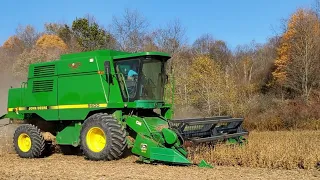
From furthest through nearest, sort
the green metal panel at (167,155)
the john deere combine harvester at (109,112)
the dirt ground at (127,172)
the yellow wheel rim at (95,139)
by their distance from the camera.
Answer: the yellow wheel rim at (95,139) < the john deere combine harvester at (109,112) < the green metal panel at (167,155) < the dirt ground at (127,172)

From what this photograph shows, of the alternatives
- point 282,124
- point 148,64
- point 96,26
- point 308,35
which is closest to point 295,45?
point 308,35

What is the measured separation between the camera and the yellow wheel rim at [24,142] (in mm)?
11625

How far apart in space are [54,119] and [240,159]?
5.34 m

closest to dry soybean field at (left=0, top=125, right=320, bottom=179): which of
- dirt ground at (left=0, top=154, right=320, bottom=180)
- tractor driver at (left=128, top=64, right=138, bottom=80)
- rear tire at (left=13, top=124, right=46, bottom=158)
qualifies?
dirt ground at (left=0, top=154, right=320, bottom=180)

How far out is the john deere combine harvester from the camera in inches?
369

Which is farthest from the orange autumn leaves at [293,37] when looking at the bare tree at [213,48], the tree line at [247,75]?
the bare tree at [213,48]

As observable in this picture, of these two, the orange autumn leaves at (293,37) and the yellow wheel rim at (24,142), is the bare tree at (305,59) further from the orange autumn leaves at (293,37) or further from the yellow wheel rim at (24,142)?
the yellow wheel rim at (24,142)

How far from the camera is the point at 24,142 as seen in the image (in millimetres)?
11766

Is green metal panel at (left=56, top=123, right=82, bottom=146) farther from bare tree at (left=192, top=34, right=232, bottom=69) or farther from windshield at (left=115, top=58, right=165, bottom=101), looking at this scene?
bare tree at (left=192, top=34, right=232, bottom=69)

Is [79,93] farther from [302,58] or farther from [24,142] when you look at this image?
[302,58]

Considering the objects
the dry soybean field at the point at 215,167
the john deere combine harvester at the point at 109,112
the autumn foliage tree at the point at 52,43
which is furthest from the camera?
the autumn foliage tree at the point at 52,43

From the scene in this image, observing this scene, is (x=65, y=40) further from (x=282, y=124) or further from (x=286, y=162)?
(x=286, y=162)

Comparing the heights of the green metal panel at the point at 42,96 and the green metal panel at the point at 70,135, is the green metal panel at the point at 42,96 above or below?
above

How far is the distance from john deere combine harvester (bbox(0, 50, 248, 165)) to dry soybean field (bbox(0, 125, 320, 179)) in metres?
0.43
